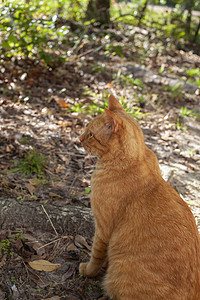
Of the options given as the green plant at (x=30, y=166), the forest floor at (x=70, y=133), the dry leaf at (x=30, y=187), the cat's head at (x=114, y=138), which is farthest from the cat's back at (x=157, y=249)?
the green plant at (x=30, y=166)

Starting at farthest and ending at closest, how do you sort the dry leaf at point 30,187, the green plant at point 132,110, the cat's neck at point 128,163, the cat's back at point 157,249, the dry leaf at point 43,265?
1. the green plant at point 132,110
2. the dry leaf at point 30,187
3. the dry leaf at point 43,265
4. the cat's neck at point 128,163
5. the cat's back at point 157,249

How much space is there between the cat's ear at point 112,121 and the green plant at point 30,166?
168cm

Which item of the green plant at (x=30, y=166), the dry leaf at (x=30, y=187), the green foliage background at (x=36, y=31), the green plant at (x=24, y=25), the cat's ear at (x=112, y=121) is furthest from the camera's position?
the green foliage background at (x=36, y=31)

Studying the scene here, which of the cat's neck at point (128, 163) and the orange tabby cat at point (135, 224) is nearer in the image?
the orange tabby cat at point (135, 224)

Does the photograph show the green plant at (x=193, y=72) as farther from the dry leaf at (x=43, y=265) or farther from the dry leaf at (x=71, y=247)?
the dry leaf at (x=43, y=265)

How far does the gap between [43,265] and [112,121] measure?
150cm

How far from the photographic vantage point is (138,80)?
22.2ft

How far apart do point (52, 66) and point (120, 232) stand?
4877mm

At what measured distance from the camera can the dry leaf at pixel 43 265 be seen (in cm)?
278

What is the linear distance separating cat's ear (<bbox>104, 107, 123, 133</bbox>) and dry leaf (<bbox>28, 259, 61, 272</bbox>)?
1397mm

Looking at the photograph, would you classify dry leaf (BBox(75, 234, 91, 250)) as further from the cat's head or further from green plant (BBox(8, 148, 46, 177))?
green plant (BBox(8, 148, 46, 177))

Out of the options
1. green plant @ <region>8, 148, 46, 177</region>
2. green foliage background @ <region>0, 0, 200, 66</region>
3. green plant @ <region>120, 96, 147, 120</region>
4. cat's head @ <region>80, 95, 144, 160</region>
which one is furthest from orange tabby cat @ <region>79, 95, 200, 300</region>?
green plant @ <region>120, 96, 147, 120</region>

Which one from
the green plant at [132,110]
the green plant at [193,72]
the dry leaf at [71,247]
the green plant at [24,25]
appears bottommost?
the dry leaf at [71,247]

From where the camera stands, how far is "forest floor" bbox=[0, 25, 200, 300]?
282 centimetres
